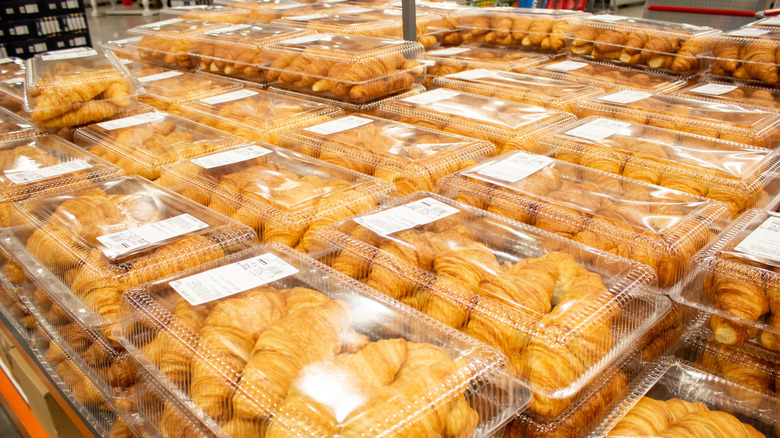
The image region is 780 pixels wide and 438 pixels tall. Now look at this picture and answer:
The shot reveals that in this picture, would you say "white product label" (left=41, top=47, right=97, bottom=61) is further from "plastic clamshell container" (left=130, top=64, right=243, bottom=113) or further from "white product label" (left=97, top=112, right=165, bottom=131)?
"white product label" (left=97, top=112, right=165, bottom=131)

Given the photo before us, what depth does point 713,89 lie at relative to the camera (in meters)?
2.70

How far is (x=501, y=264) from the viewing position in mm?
1339

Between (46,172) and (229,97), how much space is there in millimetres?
992

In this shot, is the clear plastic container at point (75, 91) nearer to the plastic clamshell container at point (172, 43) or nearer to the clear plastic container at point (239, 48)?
the clear plastic container at point (239, 48)

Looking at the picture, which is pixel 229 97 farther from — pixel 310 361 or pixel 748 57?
pixel 748 57

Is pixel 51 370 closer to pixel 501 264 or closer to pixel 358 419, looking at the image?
pixel 358 419

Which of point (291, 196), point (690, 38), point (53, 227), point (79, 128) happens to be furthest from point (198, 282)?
point (690, 38)

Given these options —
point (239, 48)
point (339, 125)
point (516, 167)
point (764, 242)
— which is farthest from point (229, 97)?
point (764, 242)

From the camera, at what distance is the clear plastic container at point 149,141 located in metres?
2.06

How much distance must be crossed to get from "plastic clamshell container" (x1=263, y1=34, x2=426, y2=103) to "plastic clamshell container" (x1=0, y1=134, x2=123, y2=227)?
3.57ft

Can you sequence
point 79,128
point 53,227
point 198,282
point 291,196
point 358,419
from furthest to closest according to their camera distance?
point 79,128
point 291,196
point 53,227
point 198,282
point 358,419

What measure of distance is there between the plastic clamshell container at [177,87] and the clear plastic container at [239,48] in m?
0.10

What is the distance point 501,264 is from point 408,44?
71.9 inches

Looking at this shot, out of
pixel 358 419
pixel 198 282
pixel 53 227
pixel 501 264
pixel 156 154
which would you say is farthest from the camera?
pixel 156 154
